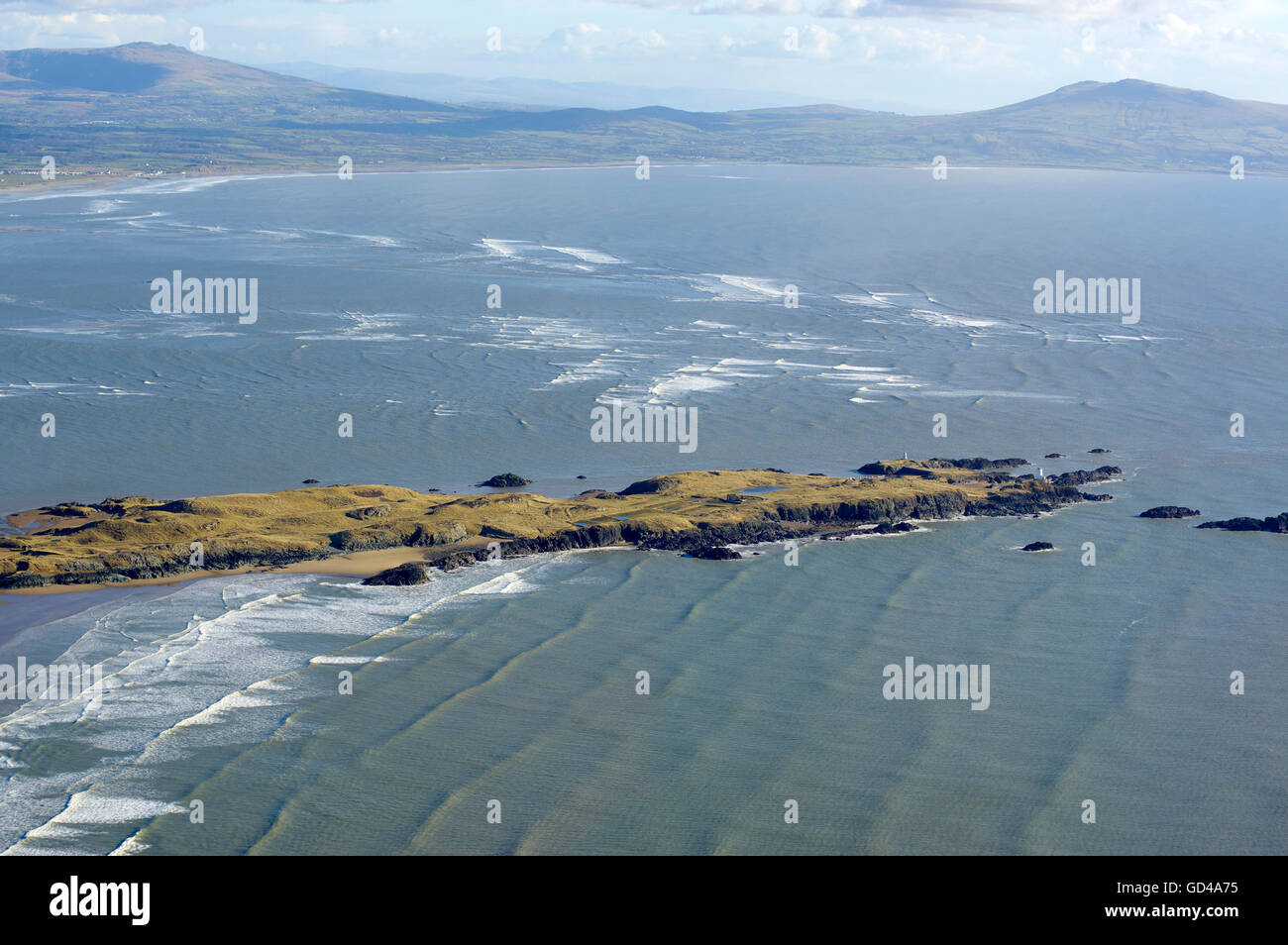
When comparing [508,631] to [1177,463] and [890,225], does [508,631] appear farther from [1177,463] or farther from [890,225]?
[890,225]

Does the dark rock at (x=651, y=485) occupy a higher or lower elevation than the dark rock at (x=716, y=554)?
higher

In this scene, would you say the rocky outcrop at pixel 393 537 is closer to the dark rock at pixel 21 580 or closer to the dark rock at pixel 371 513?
the dark rock at pixel 371 513

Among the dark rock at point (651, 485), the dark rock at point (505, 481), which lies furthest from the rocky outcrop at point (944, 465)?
the dark rock at point (505, 481)

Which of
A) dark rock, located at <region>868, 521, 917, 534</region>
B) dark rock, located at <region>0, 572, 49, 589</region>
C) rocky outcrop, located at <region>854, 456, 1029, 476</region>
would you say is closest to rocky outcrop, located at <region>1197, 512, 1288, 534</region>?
rocky outcrop, located at <region>854, 456, 1029, 476</region>

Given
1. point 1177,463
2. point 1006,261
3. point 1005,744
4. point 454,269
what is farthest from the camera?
point 1006,261

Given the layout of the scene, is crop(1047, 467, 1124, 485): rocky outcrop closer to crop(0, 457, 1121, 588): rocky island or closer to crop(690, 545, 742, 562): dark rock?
crop(0, 457, 1121, 588): rocky island

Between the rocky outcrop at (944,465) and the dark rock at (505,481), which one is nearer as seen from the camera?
the dark rock at (505,481)
